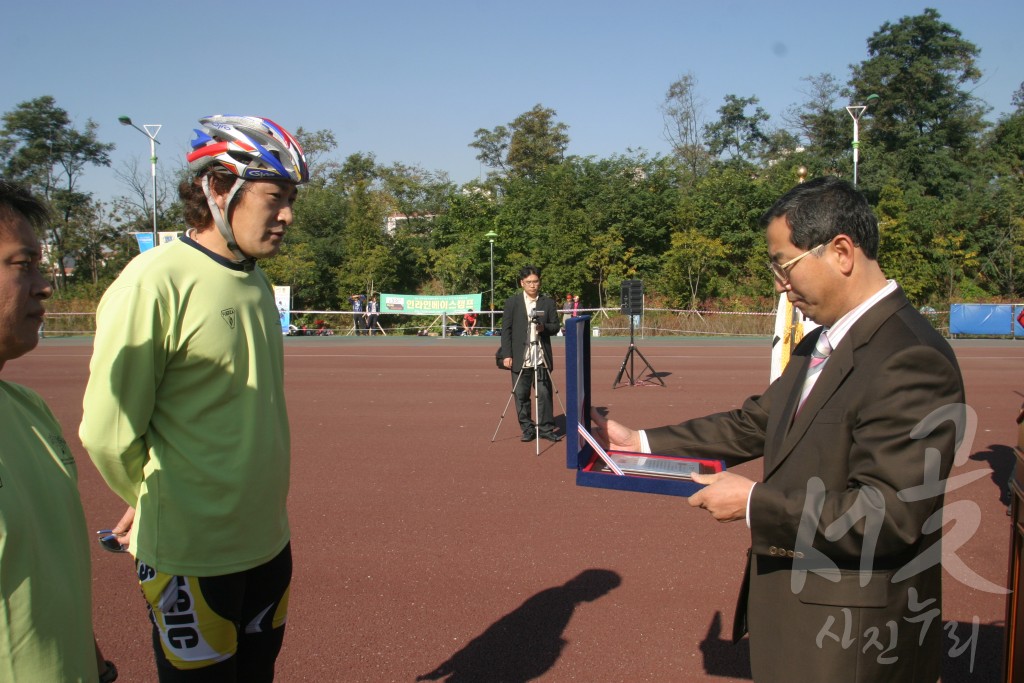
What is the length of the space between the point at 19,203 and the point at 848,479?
2100 millimetres

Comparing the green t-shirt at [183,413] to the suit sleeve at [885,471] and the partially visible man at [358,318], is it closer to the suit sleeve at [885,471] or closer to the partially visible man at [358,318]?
the suit sleeve at [885,471]

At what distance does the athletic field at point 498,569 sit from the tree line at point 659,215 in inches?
1024

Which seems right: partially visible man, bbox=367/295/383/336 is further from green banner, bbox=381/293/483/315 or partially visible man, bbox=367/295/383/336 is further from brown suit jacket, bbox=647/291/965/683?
brown suit jacket, bbox=647/291/965/683

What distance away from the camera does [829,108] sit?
44.8 m

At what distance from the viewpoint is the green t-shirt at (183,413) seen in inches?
86.9

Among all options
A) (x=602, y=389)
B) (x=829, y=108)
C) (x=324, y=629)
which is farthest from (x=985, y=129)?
(x=324, y=629)

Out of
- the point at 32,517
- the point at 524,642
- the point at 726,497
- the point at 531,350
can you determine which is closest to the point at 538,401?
the point at 531,350

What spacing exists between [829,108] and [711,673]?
47.3 m

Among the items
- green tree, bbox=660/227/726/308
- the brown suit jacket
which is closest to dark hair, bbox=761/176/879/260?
the brown suit jacket

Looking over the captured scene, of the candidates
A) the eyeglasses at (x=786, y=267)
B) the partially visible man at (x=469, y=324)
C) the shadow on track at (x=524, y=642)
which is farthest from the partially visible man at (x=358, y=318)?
the eyeglasses at (x=786, y=267)

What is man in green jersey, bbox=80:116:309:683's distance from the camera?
2.23 m

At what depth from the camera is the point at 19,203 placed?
5.55ft

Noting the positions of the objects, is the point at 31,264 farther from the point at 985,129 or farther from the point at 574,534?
the point at 985,129

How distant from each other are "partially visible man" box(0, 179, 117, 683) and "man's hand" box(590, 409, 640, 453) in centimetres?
179
